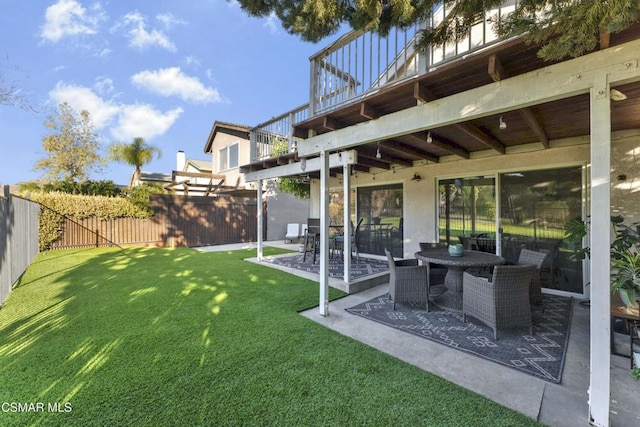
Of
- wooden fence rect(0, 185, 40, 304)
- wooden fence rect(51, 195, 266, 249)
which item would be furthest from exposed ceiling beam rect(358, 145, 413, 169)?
wooden fence rect(51, 195, 266, 249)

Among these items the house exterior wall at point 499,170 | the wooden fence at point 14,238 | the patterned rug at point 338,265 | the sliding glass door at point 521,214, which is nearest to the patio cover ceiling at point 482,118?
the house exterior wall at point 499,170

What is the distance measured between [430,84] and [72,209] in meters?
11.5

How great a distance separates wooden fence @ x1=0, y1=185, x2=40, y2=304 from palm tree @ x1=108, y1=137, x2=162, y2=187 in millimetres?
8802

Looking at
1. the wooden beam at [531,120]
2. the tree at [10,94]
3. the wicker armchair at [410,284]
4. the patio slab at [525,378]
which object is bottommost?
the patio slab at [525,378]

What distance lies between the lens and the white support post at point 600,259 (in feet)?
6.46

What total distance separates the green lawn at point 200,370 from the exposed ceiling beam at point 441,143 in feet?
10.7

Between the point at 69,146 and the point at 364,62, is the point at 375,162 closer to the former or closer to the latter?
the point at 364,62

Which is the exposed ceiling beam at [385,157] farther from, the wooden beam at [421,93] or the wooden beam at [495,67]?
the wooden beam at [495,67]

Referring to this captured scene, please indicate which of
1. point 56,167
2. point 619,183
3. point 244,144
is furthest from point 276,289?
point 56,167

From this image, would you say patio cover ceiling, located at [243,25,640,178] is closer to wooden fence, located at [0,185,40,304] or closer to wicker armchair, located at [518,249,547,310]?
wicker armchair, located at [518,249,547,310]

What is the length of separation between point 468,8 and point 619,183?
4445 mm

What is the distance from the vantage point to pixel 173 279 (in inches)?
232

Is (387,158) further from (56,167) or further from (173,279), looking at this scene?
(56,167)

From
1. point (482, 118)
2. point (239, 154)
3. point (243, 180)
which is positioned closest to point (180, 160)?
point (239, 154)
